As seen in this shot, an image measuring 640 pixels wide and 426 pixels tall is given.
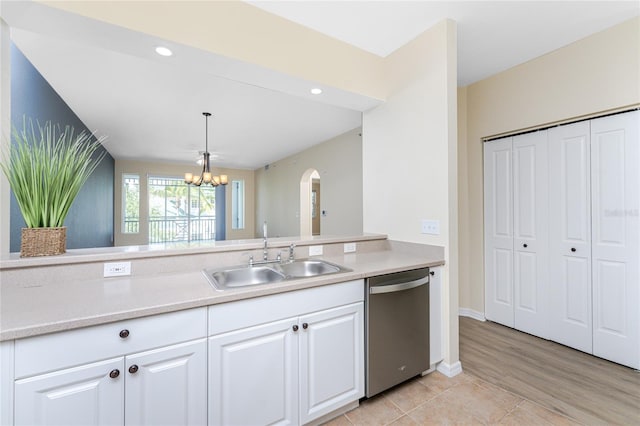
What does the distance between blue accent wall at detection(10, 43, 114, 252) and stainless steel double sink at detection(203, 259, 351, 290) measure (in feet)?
5.37

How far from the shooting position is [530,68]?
269 centimetres

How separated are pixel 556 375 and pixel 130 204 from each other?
894 cm

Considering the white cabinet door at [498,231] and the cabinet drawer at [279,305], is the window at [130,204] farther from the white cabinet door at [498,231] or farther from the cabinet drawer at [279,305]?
the white cabinet door at [498,231]

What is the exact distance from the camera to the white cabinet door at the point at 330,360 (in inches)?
59.2

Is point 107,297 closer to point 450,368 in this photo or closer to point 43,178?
point 43,178

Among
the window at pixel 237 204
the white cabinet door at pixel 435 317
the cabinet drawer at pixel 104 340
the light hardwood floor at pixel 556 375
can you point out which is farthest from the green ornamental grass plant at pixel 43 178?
the window at pixel 237 204

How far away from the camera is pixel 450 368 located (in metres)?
2.06

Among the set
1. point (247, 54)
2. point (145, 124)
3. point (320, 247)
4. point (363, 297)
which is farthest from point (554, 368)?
point (145, 124)

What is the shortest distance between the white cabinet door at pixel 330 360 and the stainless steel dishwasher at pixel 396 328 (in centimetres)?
8

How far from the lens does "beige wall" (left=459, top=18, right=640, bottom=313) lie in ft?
7.02

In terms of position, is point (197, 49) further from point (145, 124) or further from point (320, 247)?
point (145, 124)

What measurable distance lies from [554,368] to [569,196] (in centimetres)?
147

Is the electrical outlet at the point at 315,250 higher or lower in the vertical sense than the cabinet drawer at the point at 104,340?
higher

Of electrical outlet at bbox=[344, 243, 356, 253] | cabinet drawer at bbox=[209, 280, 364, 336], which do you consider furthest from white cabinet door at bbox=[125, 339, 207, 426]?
electrical outlet at bbox=[344, 243, 356, 253]
